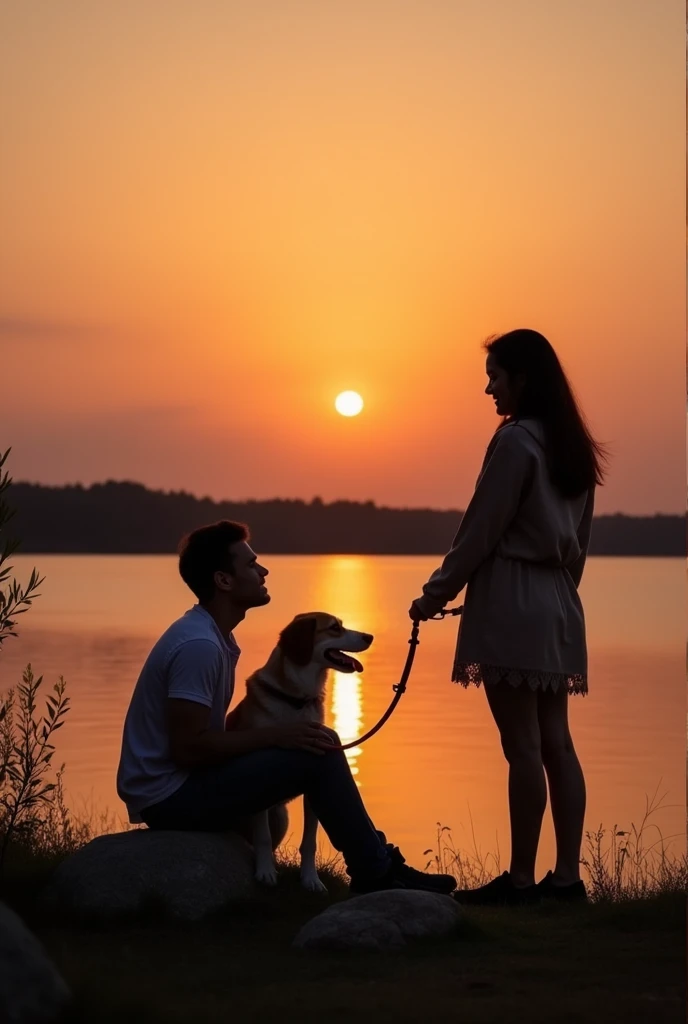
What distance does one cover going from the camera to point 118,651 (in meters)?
30.4

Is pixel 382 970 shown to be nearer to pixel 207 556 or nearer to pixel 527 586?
pixel 207 556

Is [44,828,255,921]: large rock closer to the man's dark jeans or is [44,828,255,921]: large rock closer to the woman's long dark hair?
the man's dark jeans

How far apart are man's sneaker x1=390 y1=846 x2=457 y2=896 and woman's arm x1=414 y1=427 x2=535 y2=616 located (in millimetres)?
1133

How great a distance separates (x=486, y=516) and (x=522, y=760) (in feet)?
3.79

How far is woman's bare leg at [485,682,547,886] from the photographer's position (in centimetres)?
676

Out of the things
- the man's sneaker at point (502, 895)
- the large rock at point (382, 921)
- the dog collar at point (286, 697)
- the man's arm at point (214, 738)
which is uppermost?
the dog collar at point (286, 697)

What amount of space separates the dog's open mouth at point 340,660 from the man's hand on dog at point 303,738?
0.75 metres

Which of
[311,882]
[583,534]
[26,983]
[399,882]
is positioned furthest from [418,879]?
[26,983]

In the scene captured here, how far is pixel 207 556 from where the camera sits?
20.7 feet

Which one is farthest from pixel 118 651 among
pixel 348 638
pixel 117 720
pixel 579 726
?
pixel 348 638

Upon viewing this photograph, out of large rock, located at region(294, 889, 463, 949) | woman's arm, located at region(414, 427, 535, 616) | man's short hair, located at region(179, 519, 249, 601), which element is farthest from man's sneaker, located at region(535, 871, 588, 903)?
man's short hair, located at region(179, 519, 249, 601)

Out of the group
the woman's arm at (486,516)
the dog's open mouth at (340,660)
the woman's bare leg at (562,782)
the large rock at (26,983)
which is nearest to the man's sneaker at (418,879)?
the woman's bare leg at (562,782)

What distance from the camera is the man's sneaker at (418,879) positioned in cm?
628

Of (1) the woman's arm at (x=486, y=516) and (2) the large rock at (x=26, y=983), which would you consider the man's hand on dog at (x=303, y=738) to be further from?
(2) the large rock at (x=26, y=983)
